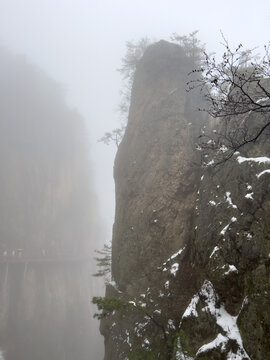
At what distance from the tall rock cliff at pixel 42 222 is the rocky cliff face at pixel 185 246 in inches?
946

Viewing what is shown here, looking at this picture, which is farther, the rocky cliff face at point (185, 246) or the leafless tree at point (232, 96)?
the rocky cliff face at point (185, 246)

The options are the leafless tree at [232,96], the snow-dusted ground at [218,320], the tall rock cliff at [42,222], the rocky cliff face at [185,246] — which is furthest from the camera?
the tall rock cliff at [42,222]

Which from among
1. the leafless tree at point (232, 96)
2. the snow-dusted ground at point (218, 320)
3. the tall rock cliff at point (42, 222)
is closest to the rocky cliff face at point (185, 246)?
the snow-dusted ground at point (218, 320)

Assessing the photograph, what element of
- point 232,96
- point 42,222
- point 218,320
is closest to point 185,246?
point 218,320

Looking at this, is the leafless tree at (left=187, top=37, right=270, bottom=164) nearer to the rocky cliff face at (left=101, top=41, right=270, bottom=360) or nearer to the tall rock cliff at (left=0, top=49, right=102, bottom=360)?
the rocky cliff face at (left=101, top=41, right=270, bottom=360)

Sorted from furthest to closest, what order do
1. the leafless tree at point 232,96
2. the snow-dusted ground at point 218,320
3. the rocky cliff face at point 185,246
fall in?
the rocky cliff face at point 185,246 < the snow-dusted ground at point 218,320 < the leafless tree at point 232,96

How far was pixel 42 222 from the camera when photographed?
167 feet

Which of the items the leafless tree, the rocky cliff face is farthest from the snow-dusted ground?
the leafless tree

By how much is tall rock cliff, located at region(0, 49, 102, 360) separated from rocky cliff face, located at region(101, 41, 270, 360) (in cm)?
2403

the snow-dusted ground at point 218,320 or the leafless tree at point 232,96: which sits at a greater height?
the leafless tree at point 232,96

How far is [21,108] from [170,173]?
197ft

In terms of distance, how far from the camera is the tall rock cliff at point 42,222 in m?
34.2

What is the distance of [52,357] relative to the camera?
30500 millimetres

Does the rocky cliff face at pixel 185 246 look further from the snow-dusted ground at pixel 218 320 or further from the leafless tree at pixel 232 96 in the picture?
the leafless tree at pixel 232 96
